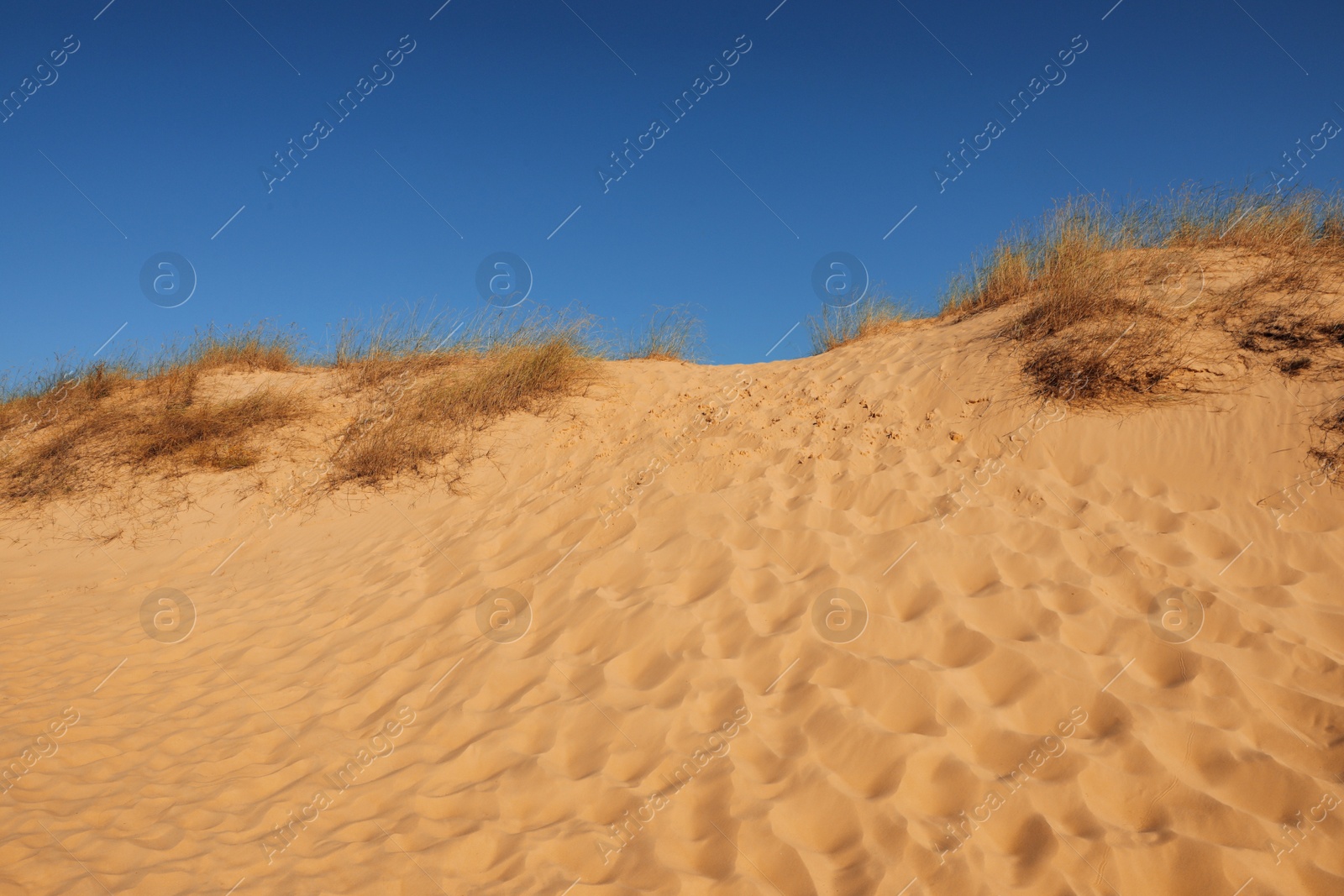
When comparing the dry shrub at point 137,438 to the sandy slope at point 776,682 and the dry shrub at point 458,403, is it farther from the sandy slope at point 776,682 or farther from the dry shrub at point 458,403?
the sandy slope at point 776,682

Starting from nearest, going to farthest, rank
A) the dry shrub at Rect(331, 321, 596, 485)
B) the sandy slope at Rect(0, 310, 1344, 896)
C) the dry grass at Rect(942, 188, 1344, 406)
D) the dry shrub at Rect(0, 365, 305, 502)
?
1. the sandy slope at Rect(0, 310, 1344, 896)
2. the dry grass at Rect(942, 188, 1344, 406)
3. the dry shrub at Rect(331, 321, 596, 485)
4. the dry shrub at Rect(0, 365, 305, 502)

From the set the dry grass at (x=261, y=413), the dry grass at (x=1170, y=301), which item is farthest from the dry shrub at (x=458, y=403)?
the dry grass at (x=1170, y=301)

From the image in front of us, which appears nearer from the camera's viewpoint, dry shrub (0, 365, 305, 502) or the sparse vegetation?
the sparse vegetation

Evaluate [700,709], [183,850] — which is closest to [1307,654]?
[700,709]

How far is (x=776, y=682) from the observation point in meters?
3.29

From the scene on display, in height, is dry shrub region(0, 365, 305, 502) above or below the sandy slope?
above

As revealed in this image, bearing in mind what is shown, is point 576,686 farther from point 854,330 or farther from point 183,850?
point 854,330

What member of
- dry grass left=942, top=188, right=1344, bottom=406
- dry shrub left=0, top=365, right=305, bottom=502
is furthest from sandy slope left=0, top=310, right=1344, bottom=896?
dry shrub left=0, top=365, right=305, bottom=502

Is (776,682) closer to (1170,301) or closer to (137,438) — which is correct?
(1170,301)

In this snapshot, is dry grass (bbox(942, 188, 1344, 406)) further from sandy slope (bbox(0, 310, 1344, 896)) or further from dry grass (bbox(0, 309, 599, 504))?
dry grass (bbox(0, 309, 599, 504))

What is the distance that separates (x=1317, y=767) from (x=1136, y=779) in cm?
60

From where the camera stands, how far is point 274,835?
2.86 meters

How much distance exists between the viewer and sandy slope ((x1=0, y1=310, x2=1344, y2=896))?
245cm

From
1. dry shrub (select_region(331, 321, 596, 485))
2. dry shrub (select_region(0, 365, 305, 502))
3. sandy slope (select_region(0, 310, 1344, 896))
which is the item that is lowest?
sandy slope (select_region(0, 310, 1344, 896))
